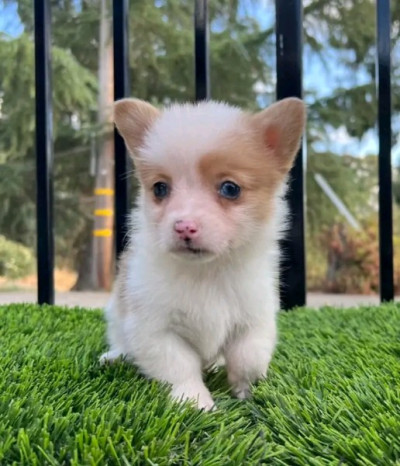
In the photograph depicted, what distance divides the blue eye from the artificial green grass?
423 mm

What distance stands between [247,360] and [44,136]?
5.36ft

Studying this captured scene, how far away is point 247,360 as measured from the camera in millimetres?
1290

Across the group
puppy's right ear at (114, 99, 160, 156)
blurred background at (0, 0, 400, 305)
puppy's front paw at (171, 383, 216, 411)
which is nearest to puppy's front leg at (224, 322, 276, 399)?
puppy's front paw at (171, 383, 216, 411)

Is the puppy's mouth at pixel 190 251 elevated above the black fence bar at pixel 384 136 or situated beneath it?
situated beneath

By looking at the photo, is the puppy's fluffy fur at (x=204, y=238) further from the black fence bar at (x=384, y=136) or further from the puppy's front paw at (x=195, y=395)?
the black fence bar at (x=384, y=136)

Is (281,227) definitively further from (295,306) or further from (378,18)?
(378,18)

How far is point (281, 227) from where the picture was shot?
4.77 ft

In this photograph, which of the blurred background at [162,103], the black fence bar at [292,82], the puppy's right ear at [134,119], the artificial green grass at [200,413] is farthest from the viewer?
the blurred background at [162,103]

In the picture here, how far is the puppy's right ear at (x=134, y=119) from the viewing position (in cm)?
139

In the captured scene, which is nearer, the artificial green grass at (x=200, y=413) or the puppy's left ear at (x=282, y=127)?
the artificial green grass at (x=200, y=413)

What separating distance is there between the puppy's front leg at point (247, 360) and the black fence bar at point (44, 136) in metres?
1.43

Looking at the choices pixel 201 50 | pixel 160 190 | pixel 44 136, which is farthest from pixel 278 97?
pixel 160 190

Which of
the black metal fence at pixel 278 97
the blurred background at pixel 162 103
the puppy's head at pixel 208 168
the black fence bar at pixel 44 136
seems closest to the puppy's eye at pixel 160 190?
the puppy's head at pixel 208 168

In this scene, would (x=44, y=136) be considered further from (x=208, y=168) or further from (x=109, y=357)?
(x=208, y=168)
